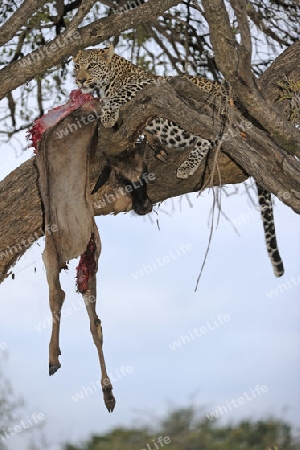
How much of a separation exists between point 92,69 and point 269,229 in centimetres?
196

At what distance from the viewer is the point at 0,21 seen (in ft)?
26.1

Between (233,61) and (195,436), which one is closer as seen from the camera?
(233,61)

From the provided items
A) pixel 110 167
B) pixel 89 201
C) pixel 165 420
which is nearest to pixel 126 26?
pixel 110 167

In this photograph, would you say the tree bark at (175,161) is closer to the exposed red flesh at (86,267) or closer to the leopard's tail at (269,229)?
the leopard's tail at (269,229)

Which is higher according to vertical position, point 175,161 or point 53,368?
point 175,161

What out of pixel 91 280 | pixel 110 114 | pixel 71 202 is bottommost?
pixel 91 280

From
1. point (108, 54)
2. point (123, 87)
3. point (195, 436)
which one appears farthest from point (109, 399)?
point (195, 436)

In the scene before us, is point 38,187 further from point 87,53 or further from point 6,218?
point 87,53

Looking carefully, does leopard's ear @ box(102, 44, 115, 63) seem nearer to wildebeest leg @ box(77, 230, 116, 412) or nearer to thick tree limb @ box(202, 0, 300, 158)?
wildebeest leg @ box(77, 230, 116, 412)

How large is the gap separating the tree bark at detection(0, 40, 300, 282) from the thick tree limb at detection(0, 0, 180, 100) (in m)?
0.78

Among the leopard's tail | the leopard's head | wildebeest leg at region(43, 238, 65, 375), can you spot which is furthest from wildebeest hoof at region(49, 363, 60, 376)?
the leopard's tail

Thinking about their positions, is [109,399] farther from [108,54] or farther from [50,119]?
[108,54]

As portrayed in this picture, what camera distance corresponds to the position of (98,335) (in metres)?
4.88

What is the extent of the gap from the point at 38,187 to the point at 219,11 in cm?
198
